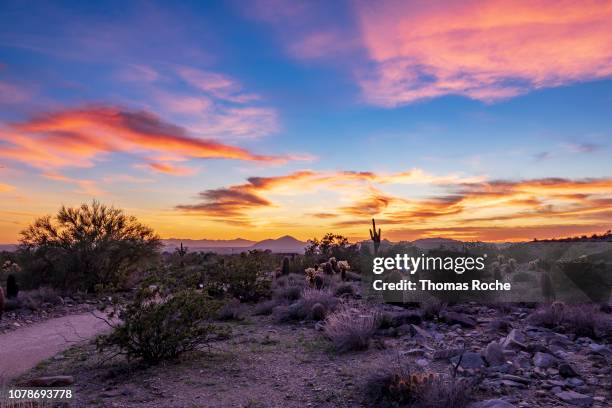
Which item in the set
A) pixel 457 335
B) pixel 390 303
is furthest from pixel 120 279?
pixel 457 335

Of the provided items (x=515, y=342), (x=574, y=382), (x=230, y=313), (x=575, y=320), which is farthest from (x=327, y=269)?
(x=574, y=382)

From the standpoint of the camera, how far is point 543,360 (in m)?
9.16

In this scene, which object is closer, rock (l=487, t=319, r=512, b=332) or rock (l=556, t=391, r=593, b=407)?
rock (l=556, t=391, r=593, b=407)

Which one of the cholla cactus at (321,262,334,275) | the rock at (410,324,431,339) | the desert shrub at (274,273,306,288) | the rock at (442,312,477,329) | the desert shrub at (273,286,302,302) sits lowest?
the rock at (410,324,431,339)

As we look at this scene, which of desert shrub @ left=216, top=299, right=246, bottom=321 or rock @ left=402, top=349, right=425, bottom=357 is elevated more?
desert shrub @ left=216, top=299, right=246, bottom=321

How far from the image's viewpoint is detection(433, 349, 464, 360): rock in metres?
9.59

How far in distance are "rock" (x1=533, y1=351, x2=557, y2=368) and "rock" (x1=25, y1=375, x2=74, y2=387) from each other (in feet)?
25.7

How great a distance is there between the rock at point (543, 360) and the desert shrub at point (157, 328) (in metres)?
5.97

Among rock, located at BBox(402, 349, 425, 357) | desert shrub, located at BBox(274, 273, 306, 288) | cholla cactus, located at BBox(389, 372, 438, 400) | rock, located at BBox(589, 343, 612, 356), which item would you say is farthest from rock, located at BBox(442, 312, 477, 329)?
desert shrub, located at BBox(274, 273, 306, 288)

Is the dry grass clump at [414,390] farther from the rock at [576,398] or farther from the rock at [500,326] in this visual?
the rock at [500,326]

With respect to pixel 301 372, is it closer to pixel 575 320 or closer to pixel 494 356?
pixel 494 356

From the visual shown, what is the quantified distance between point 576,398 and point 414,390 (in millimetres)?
2340

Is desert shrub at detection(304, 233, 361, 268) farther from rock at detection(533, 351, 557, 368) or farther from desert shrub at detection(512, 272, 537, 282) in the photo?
rock at detection(533, 351, 557, 368)

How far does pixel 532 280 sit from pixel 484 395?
15.9 meters
